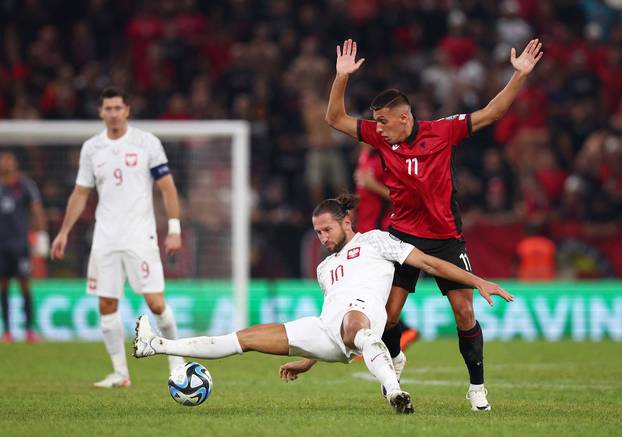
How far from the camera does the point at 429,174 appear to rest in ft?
29.6

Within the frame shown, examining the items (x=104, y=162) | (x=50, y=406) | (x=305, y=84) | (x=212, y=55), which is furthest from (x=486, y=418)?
(x=212, y=55)

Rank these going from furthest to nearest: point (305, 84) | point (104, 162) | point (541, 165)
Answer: point (305, 84) → point (541, 165) → point (104, 162)

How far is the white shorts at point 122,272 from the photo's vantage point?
35.9 feet

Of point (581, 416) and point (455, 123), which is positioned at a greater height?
point (455, 123)

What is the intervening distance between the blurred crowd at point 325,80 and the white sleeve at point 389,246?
9.31 metres

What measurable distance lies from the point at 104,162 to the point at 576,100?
39.7 feet

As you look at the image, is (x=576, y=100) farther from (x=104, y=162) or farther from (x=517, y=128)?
(x=104, y=162)

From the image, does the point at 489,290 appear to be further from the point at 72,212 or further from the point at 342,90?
the point at 72,212

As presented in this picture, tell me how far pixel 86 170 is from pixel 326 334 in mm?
3545

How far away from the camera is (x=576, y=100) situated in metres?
21.1

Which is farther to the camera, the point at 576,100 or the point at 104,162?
the point at 576,100

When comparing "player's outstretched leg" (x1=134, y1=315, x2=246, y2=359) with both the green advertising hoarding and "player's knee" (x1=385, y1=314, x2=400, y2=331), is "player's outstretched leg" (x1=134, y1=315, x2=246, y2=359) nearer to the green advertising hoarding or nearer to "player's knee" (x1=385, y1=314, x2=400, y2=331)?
"player's knee" (x1=385, y1=314, x2=400, y2=331)

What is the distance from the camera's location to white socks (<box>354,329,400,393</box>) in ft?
26.5

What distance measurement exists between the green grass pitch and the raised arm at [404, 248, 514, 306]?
3.02 ft
